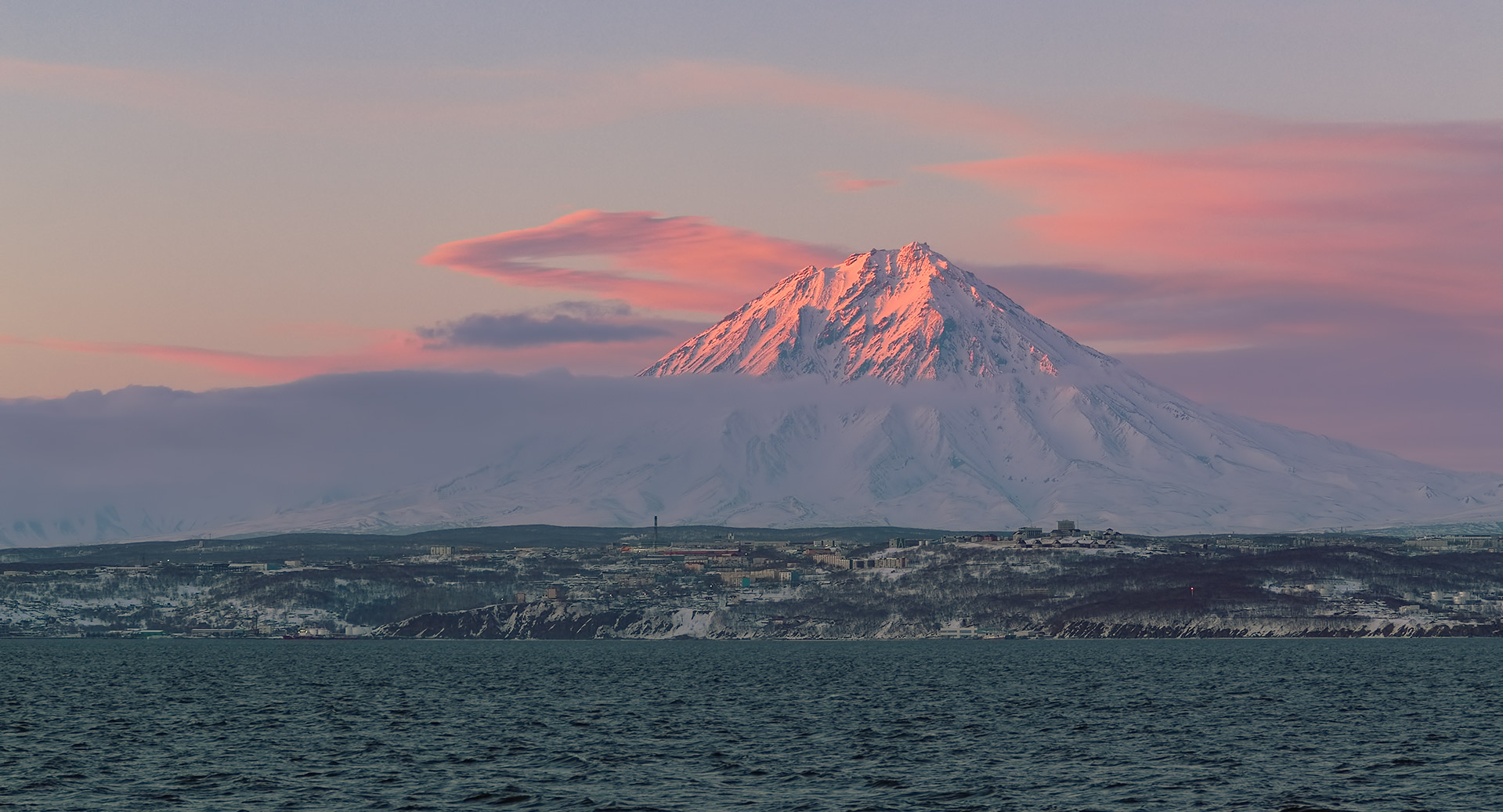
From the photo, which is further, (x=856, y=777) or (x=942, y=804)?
(x=856, y=777)

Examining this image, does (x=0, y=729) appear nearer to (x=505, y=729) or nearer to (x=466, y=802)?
(x=505, y=729)

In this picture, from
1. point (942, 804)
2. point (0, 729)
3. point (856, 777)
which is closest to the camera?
point (942, 804)

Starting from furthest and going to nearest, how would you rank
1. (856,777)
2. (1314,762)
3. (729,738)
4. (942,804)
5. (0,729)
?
(0,729) → (729,738) → (1314,762) → (856,777) → (942,804)

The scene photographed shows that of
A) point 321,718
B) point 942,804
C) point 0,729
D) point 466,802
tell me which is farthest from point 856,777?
point 0,729

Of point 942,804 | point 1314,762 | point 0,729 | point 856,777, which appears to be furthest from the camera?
point 0,729

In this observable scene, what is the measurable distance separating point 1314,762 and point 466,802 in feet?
201

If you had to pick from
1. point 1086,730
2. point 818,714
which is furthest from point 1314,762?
point 818,714

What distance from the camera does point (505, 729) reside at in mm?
176000

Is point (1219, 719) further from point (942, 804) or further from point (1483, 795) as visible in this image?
point (942, 804)

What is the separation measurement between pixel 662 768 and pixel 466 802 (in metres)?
21.8

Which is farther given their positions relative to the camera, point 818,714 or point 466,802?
point 818,714

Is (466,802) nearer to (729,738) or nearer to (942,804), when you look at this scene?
(942,804)

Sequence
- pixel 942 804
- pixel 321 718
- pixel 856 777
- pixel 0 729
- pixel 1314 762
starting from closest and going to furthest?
pixel 942 804, pixel 856 777, pixel 1314 762, pixel 0 729, pixel 321 718

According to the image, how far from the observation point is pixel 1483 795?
126m
